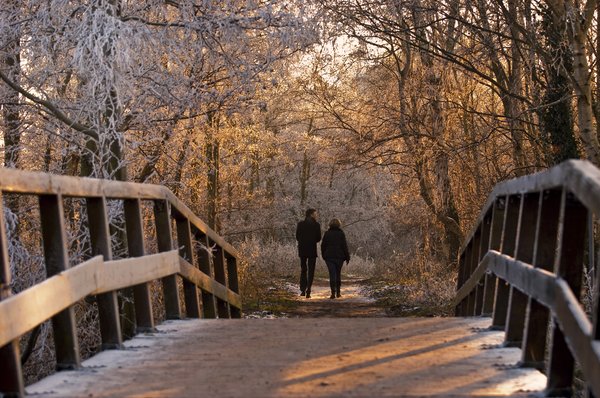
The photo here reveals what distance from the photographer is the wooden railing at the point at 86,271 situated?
3975 mm

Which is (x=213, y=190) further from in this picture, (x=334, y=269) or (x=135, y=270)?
(x=135, y=270)

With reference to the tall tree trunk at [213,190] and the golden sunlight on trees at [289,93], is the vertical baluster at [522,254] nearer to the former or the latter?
the golden sunlight on trees at [289,93]

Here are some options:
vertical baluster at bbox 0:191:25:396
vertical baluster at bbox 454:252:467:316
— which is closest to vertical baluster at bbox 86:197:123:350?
vertical baluster at bbox 0:191:25:396

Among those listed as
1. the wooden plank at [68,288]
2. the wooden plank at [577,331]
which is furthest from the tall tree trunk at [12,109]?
the wooden plank at [577,331]

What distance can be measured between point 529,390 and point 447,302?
12.9 m

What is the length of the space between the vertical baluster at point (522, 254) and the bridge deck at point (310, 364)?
12 cm

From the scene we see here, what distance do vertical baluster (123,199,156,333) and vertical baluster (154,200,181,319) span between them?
0.90 metres

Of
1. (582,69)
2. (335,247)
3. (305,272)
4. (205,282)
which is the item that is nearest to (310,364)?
(205,282)

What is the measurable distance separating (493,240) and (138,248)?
2.83 meters

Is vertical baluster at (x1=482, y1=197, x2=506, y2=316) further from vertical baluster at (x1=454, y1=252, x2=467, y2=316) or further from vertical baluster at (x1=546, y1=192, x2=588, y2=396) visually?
vertical baluster at (x1=546, y1=192, x2=588, y2=396)

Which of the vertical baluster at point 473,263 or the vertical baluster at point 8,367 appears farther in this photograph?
the vertical baluster at point 473,263

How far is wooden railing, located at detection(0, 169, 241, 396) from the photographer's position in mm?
3975

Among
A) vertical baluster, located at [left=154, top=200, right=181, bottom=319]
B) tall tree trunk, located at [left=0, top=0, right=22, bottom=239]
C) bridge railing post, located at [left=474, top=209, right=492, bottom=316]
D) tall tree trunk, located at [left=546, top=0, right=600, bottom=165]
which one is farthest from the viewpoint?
tall tree trunk, located at [left=0, top=0, right=22, bottom=239]

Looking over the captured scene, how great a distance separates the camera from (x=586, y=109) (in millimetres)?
11312
